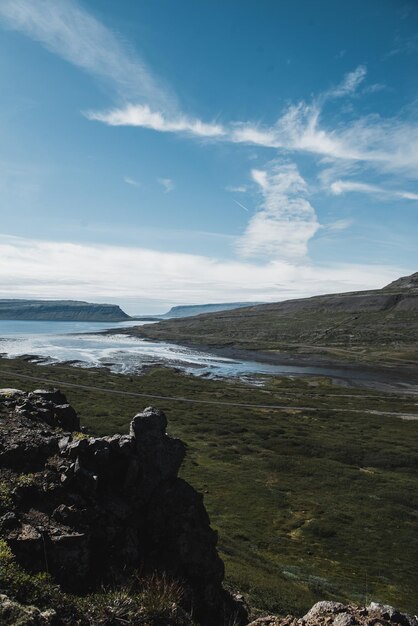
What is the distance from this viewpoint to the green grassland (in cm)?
2728

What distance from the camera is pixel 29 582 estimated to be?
1077 centimetres

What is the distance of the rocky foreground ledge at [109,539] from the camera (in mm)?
11000

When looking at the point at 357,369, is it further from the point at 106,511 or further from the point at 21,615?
the point at 21,615

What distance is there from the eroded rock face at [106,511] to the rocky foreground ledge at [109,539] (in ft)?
0.13

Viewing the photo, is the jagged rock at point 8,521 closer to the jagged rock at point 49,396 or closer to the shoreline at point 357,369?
the jagged rock at point 49,396

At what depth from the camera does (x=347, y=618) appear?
1152cm

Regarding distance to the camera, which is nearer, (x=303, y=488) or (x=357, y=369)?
(x=303, y=488)

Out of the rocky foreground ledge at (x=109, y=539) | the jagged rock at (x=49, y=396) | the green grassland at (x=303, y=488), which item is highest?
the jagged rock at (x=49, y=396)

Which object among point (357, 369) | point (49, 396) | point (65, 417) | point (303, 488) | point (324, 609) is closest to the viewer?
point (324, 609)

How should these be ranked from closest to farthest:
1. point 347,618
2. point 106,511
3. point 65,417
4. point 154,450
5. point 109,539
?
1. point 347,618
2. point 109,539
3. point 106,511
4. point 154,450
5. point 65,417

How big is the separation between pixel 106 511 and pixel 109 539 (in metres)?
0.95

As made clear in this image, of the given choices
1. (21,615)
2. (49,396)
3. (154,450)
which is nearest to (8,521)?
(21,615)

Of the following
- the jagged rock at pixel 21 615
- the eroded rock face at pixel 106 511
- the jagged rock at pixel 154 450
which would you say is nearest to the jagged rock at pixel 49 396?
the eroded rock face at pixel 106 511

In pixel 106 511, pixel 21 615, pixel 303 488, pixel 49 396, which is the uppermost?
pixel 49 396
